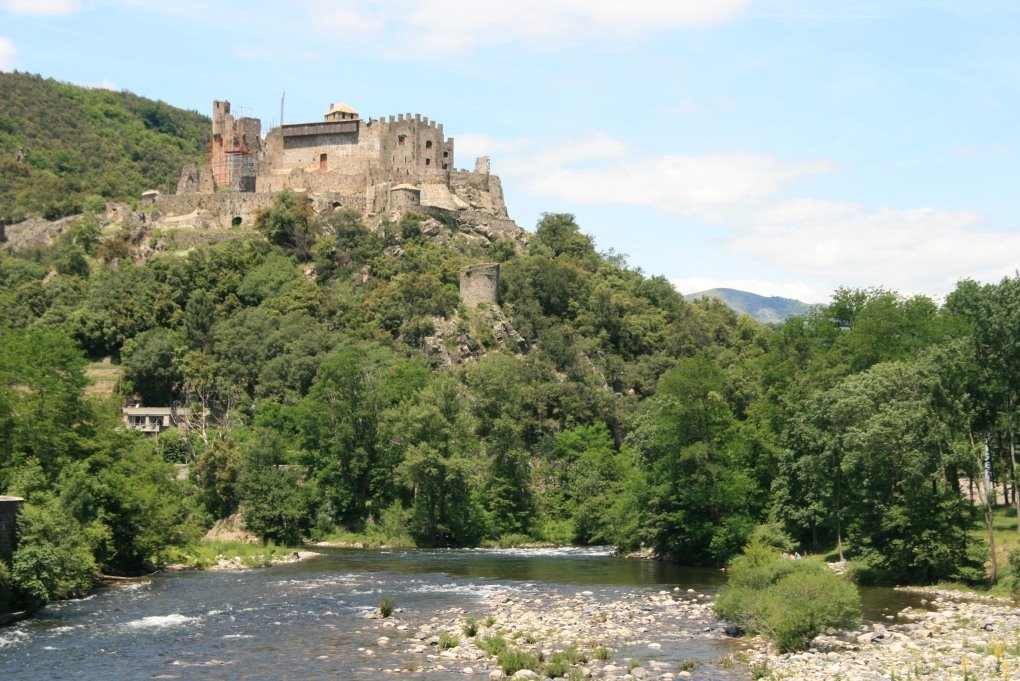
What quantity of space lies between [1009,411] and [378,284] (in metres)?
58.5

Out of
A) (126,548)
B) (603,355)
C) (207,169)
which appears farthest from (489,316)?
(126,548)

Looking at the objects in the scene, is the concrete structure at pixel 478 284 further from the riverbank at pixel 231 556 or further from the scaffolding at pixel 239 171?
the riverbank at pixel 231 556

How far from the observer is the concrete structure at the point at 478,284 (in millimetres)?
94562

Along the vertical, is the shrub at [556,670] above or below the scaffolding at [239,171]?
below

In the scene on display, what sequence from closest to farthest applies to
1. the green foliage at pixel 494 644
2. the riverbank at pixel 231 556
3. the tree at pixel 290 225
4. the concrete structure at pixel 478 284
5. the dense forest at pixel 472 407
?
the green foliage at pixel 494 644, the dense forest at pixel 472 407, the riverbank at pixel 231 556, the concrete structure at pixel 478 284, the tree at pixel 290 225

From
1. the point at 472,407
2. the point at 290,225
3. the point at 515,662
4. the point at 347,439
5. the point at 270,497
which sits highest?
the point at 290,225

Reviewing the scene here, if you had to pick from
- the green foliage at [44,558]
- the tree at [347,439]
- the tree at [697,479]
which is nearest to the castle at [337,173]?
the tree at [347,439]

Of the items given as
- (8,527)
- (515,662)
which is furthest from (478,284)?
(515,662)

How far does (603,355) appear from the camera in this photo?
95250 mm

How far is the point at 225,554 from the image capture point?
187ft

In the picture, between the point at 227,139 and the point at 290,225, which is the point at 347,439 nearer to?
the point at 290,225

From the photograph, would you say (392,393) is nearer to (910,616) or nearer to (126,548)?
(126,548)

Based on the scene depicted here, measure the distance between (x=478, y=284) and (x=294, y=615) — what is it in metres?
57.8

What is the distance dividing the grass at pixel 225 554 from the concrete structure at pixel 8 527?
607 inches
